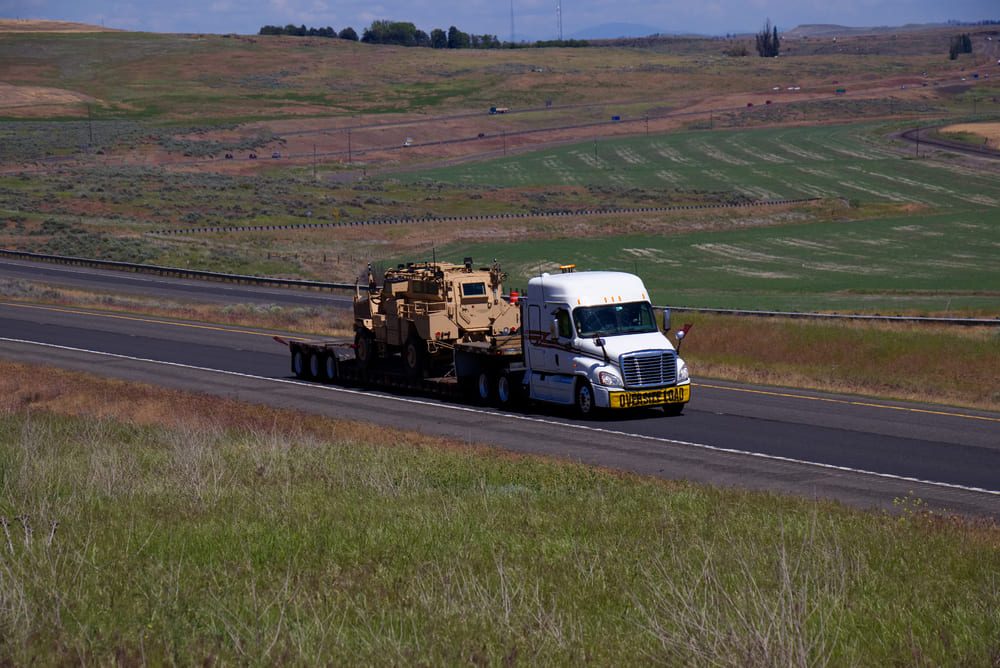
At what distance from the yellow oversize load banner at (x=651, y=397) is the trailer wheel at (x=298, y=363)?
1293 centimetres

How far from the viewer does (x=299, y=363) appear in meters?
37.9

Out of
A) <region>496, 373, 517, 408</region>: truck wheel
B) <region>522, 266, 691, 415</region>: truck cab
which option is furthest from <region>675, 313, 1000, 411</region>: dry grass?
<region>496, 373, 517, 408</region>: truck wheel

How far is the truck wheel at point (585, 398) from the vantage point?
2852 cm

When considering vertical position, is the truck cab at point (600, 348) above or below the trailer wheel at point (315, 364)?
above

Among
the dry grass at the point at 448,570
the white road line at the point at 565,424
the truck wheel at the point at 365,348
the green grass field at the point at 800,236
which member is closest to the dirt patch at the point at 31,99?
the green grass field at the point at 800,236

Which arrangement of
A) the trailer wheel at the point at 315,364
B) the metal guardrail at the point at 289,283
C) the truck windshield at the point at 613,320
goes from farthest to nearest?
1. the metal guardrail at the point at 289,283
2. the trailer wheel at the point at 315,364
3. the truck windshield at the point at 613,320

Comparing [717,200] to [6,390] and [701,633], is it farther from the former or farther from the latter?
[701,633]

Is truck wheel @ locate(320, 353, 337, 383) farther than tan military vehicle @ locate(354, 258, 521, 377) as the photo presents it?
Yes

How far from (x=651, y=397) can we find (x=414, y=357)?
26.0 ft

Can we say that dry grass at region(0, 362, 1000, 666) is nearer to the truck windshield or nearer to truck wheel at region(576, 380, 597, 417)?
truck wheel at region(576, 380, 597, 417)

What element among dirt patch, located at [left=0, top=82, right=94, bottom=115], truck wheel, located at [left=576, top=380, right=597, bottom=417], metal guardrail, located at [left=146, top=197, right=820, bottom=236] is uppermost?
dirt patch, located at [left=0, top=82, right=94, bottom=115]

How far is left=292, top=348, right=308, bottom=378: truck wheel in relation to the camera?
124 ft

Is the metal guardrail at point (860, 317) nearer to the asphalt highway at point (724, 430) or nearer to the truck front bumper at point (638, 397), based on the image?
the asphalt highway at point (724, 430)

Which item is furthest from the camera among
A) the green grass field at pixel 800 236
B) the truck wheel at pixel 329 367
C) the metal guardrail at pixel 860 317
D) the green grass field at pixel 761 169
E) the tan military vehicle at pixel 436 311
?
the green grass field at pixel 761 169
